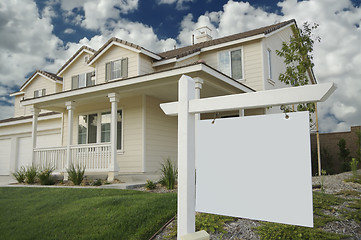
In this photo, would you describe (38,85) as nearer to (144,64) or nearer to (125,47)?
(125,47)

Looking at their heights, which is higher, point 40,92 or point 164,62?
point 40,92

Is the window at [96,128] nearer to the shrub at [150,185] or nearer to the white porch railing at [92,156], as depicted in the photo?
the white porch railing at [92,156]

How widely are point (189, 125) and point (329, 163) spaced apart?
11314 millimetres

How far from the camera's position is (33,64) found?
58.5 ft

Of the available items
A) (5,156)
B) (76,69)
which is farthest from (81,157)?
(5,156)

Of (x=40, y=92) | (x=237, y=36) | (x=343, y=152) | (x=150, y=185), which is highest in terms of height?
(x=237, y=36)

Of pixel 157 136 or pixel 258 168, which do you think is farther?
pixel 157 136

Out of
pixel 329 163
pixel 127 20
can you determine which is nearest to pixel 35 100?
pixel 127 20

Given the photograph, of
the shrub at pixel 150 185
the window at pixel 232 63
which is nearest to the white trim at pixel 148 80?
the window at pixel 232 63

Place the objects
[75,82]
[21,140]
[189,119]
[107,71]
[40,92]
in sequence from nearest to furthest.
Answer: [189,119] < [107,71] < [75,82] < [21,140] < [40,92]

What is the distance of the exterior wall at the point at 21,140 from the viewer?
14.6 m

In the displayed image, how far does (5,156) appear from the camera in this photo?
1669 cm

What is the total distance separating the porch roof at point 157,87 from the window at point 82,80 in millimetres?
2753

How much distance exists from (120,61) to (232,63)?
440cm
